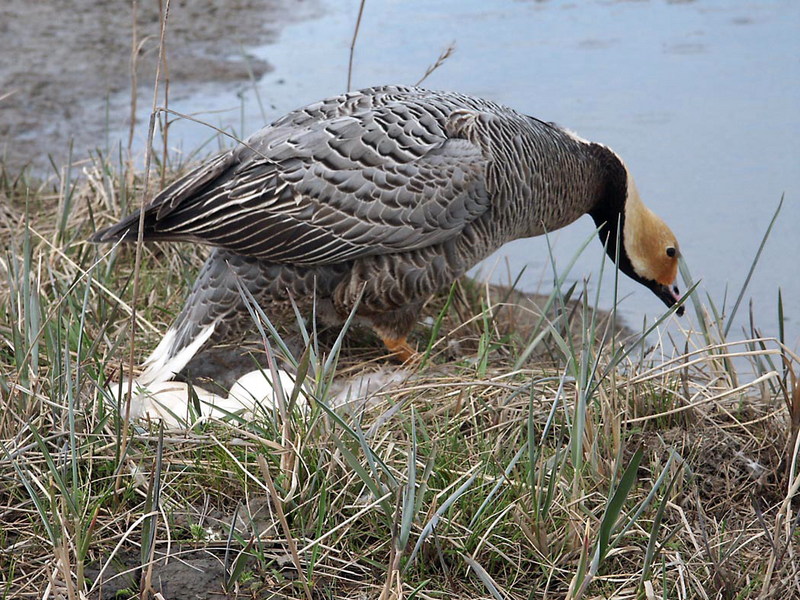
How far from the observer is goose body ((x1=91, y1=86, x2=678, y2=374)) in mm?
3816

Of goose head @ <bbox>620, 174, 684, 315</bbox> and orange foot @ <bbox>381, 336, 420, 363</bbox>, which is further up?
goose head @ <bbox>620, 174, 684, 315</bbox>

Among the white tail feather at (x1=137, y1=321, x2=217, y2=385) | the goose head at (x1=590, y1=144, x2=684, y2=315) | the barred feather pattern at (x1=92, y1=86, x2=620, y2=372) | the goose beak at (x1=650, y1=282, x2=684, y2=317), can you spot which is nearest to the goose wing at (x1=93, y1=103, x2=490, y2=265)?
the barred feather pattern at (x1=92, y1=86, x2=620, y2=372)

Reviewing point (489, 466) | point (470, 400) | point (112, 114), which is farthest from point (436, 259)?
point (112, 114)

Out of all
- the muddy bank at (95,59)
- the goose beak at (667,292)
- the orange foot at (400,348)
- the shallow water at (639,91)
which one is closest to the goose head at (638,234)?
the goose beak at (667,292)

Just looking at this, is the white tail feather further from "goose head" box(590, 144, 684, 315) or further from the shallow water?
"goose head" box(590, 144, 684, 315)

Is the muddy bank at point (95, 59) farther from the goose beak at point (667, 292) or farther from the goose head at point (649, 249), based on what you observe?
the goose beak at point (667, 292)

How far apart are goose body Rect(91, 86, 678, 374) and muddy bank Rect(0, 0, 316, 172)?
8.28 feet

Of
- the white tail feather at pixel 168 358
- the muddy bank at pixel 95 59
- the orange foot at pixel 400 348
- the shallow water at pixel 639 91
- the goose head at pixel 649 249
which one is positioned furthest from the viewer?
the muddy bank at pixel 95 59

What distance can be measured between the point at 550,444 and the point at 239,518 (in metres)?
0.97

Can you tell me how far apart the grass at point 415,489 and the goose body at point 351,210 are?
2.12 feet

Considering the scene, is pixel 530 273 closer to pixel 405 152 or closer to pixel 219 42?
pixel 405 152

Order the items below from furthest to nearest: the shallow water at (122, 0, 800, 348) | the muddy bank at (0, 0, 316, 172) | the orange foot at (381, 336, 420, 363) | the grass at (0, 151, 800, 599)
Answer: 1. the muddy bank at (0, 0, 316, 172)
2. the shallow water at (122, 0, 800, 348)
3. the orange foot at (381, 336, 420, 363)
4. the grass at (0, 151, 800, 599)

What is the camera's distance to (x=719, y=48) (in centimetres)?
712

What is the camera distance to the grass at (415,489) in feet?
8.05
